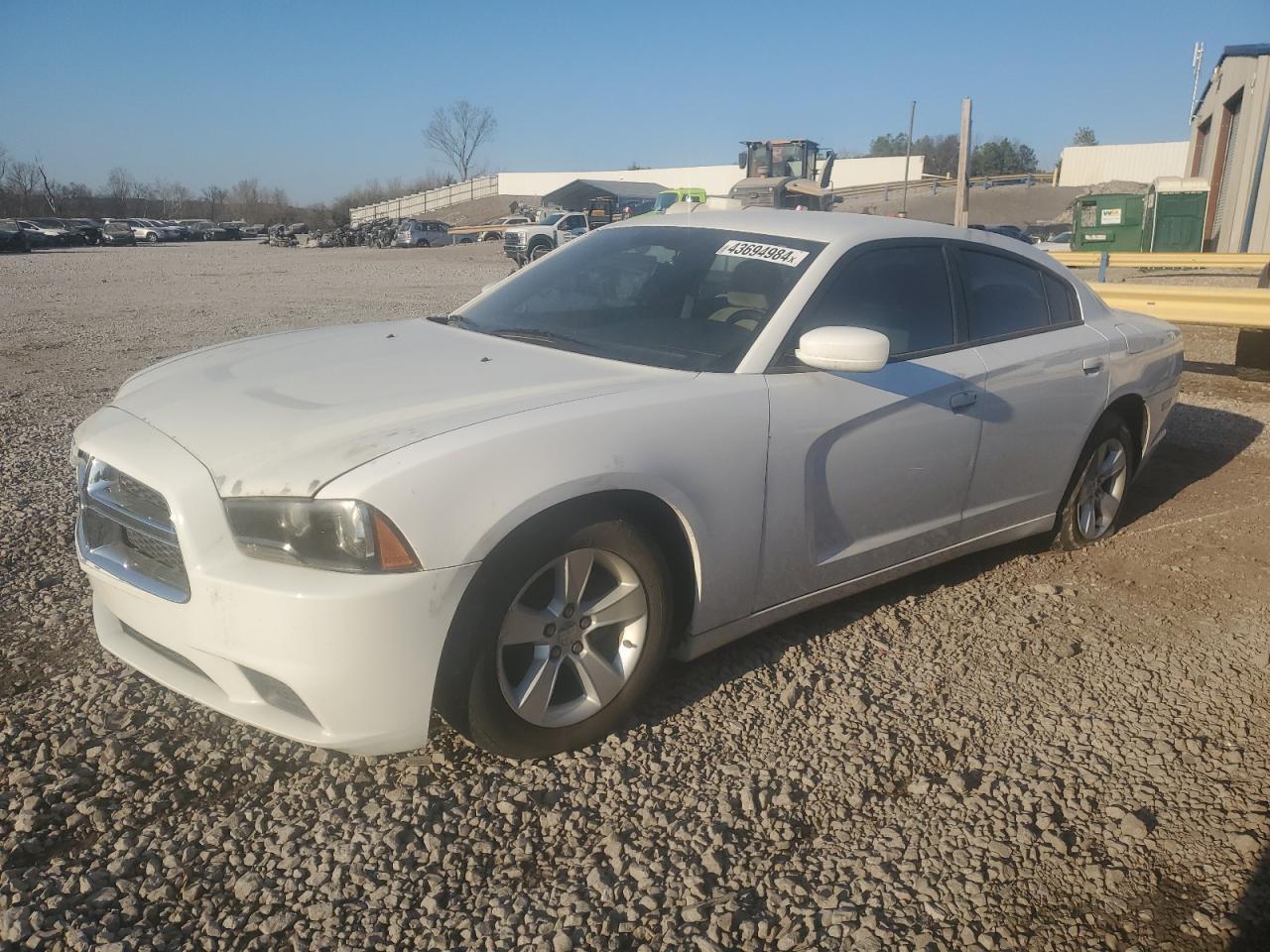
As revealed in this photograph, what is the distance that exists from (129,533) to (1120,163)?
242 ft

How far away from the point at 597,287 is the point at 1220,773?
2.66 meters

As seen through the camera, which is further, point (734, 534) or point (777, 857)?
point (734, 534)

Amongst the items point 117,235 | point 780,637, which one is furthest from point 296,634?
point 117,235

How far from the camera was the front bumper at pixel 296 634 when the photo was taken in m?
2.29

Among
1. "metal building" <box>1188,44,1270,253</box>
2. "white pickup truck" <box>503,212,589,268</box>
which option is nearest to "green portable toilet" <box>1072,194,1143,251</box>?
"metal building" <box>1188,44,1270,253</box>

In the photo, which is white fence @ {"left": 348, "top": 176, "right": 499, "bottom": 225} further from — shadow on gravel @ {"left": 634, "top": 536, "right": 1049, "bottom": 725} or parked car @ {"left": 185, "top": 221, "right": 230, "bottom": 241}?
shadow on gravel @ {"left": 634, "top": 536, "right": 1049, "bottom": 725}

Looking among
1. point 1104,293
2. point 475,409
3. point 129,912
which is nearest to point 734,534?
point 475,409

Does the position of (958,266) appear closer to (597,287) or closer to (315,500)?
(597,287)

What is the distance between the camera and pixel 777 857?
7.98ft

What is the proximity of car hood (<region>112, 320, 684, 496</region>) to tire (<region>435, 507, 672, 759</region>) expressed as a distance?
1.30 ft

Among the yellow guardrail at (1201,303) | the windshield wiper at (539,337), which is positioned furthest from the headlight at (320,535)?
the yellow guardrail at (1201,303)

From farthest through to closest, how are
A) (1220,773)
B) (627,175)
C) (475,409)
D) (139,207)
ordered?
(139,207) → (627,175) → (1220,773) → (475,409)

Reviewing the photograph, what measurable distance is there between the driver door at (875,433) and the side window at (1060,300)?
30.0 inches

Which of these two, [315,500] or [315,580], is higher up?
[315,500]
